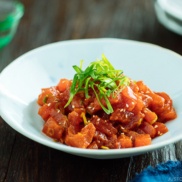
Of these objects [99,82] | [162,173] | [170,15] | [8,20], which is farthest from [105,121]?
[8,20]

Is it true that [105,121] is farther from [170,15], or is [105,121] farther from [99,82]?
[170,15]

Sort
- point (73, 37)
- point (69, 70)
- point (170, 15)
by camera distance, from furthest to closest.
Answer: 1. point (73, 37)
2. point (170, 15)
3. point (69, 70)

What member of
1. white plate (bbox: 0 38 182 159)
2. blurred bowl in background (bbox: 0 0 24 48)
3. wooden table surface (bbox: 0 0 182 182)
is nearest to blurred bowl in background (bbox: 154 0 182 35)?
wooden table surface (bbox: 0 0 182 182)

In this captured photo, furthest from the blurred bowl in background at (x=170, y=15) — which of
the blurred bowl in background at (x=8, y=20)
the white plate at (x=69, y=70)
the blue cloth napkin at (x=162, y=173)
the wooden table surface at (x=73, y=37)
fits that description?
the blue cloth napkin at (x=162, y=173)

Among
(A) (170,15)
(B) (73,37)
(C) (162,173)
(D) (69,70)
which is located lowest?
(B) (73,37)

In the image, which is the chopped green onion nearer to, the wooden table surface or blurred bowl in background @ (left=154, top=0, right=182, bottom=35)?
the wooden table surface

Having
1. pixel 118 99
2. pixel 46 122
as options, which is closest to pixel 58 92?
pixel 46 122

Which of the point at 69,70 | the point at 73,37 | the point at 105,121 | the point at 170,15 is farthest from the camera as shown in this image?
the point at 73,37
